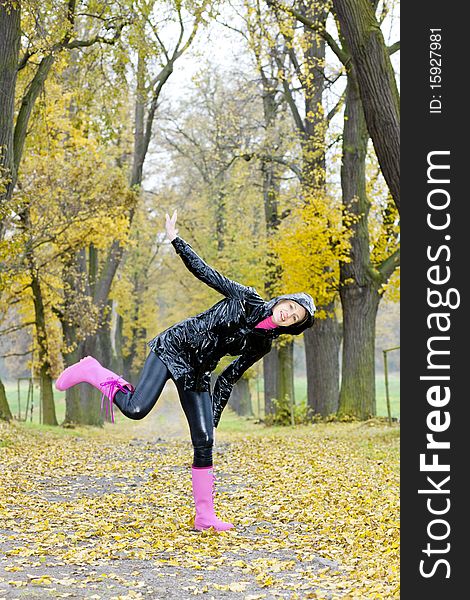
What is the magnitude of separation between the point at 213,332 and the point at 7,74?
8.63 metres

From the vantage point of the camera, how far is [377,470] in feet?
36.9

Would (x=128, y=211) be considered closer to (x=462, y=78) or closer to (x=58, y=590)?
(x=462, y=78)

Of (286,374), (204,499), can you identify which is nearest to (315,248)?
(286,374)

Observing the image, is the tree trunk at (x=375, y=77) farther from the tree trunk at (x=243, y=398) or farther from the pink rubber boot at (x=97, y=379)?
the tree trunk at (x=243, y=398)

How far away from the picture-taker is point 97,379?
23.6 feet

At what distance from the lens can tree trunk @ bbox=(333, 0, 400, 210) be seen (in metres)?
11.3

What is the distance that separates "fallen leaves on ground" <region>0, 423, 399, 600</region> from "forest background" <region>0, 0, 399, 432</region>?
4.34 metres

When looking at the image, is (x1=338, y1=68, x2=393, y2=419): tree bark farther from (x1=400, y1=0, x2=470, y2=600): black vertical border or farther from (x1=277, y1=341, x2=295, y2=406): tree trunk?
(x1=400, y1=0, x2=470, y2=600): black vertical border

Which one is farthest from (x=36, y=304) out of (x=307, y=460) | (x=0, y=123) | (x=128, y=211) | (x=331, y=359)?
(x=307, y=460)

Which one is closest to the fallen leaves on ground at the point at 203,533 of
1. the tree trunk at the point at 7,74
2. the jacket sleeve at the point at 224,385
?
the jacket sleeve at the point at 224,385

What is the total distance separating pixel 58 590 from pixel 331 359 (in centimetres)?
1722

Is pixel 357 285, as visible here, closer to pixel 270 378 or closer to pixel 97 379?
pixel 270 378

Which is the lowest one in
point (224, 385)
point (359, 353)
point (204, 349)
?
point (224, 385)

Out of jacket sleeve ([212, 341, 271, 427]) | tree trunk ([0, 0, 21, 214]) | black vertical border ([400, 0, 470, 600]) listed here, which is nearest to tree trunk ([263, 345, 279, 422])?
tree trunk ([0, 0, 21, 214])
